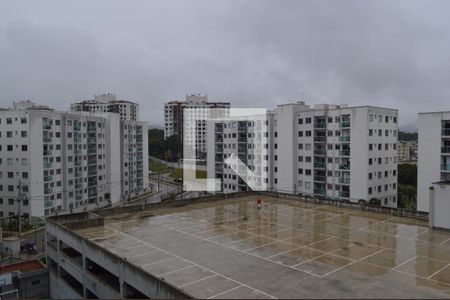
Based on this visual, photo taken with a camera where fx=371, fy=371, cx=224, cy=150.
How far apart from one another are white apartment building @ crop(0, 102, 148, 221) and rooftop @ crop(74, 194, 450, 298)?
16454 mm

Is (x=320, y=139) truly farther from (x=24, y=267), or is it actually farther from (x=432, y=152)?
(x=24, y=267)

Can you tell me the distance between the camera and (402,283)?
10.2 m

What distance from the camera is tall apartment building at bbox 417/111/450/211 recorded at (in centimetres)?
2469

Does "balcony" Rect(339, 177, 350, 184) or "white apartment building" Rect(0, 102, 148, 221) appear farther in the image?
"white apartment building" Rect(0, 102, 148, 221)

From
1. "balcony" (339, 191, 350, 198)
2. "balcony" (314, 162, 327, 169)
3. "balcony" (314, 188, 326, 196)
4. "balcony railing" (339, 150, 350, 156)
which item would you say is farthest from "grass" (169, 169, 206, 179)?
"balcony railing" (339, 150, 350, 156)

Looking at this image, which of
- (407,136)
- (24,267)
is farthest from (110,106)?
(407,136)

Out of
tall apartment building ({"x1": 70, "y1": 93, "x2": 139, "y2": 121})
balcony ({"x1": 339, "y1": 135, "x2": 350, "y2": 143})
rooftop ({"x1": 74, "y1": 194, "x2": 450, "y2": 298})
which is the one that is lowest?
rooftop ({"x1": 74, "y1": 194, "x2": 450, "y2": 298})

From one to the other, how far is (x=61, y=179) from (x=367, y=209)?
2716 centimetres

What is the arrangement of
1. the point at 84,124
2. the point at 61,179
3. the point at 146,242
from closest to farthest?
the point at 146,242, the point at 61,179, the point at 84,124

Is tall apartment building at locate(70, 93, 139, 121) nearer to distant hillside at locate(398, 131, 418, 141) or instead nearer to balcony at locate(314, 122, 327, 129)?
balcony at locate(314, 122, 327, 129)

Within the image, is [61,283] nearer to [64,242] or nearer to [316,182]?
[64,242]

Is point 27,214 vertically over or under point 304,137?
under

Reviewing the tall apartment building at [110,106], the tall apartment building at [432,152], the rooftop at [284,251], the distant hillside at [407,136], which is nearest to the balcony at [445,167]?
the tall apartment building at [432,152]

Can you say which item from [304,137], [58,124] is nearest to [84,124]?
[58,124]
